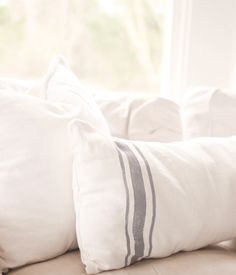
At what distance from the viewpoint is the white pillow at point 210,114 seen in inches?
58.2

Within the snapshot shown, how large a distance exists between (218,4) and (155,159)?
49.0 inches

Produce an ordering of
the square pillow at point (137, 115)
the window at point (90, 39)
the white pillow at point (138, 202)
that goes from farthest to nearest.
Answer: the window at point (90, 39)
the square pillow at point (137, 115)
the white pillow at point (138, 202)

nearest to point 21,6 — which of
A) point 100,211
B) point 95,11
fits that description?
point 95,11

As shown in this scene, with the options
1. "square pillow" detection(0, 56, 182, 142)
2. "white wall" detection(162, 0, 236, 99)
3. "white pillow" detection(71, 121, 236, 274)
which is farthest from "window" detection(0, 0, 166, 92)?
"white pillow" detection(71, 121, 236, 274)

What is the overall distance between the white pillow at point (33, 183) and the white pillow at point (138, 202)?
51 millimetres

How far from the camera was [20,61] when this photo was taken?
6.40 feet

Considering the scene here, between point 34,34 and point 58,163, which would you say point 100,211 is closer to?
point 58,163

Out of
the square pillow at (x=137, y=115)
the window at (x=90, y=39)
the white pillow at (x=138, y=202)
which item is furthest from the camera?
the window at (x=90, y=39)

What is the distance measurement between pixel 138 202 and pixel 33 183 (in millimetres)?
233

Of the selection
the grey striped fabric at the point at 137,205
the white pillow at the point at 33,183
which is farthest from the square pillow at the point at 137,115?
the grey striped fabric at the point at 137,205

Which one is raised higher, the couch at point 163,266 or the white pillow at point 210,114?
the white pillow at point 210,114

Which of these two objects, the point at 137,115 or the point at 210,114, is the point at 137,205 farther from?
the point at 210,114

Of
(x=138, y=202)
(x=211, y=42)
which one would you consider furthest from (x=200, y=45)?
(x=138, y=202)

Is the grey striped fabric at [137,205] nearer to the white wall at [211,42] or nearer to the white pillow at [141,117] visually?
the white pillow at [141,117]
